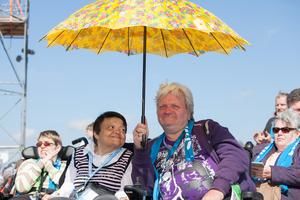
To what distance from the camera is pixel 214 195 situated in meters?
3.47

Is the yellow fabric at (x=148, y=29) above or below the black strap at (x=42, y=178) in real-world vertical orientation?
above

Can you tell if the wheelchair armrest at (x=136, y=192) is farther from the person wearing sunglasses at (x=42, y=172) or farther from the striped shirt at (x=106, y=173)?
the person wearing sunglasses at (x=42, y=172)

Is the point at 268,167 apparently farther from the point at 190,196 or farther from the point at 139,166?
the point at 139,166

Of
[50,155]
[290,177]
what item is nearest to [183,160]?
[290,177]

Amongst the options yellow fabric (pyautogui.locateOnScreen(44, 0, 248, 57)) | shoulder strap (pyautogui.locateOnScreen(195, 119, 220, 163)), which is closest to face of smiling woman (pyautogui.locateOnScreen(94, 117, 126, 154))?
yellow fabric (pyautogui.locateOnScreen(44, 0, 248, 57))

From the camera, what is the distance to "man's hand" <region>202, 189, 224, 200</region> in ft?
11.3

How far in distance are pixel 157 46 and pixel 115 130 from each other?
1082 mm

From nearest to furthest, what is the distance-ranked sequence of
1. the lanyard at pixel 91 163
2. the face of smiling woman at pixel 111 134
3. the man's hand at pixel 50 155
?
the lanyard at pixel 91 163, the face of smiling woman at pixel 111 134, the man's hand at pixel 50 155

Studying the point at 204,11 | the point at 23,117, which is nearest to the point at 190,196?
the point at 204,11

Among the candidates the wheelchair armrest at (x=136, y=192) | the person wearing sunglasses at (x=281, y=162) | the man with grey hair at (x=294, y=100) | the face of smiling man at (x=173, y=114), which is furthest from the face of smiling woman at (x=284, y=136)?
the wheelchair armrest at (x=136, y=192)

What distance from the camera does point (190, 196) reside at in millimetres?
3752

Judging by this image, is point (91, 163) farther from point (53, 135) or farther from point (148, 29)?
point (148, 29)

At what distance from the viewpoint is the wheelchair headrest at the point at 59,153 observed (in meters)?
5.82

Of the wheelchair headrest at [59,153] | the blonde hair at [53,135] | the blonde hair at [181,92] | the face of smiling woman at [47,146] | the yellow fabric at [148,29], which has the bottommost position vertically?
the wheelchair headrest at [59,153]
